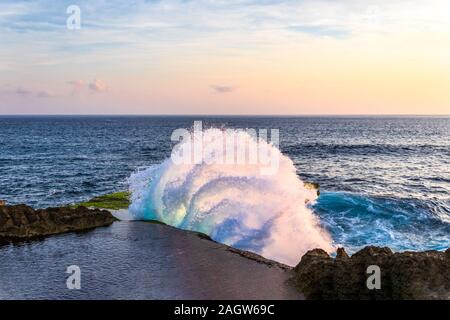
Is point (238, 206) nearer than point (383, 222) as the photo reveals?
Yes

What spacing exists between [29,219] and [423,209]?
2538 centimetres

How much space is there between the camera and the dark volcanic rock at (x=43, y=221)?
22.7 metres

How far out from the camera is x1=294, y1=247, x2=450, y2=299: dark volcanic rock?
14774 mm

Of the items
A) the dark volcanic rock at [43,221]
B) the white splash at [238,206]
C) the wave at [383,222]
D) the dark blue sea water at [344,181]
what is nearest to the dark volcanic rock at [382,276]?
the white splash at [238,206]

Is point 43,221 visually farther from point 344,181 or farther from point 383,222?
point 344,181

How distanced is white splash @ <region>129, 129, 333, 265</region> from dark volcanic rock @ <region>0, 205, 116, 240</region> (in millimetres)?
3413

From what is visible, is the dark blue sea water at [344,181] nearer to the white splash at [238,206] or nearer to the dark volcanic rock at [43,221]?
the white splash at [238,206]

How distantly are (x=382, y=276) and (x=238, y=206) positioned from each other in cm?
981

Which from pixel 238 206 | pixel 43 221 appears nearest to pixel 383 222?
pixel 238 206

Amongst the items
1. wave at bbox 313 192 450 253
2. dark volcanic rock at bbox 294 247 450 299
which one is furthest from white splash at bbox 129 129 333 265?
dark volcanic rock at bbox 294 247 450 299

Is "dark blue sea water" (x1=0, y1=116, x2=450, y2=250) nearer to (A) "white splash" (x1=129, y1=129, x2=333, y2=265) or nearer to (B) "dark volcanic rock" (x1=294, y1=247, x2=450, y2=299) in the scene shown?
(A) "white splash" (x1=129, y1=129, x2=333, y2=265)

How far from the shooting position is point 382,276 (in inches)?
614
